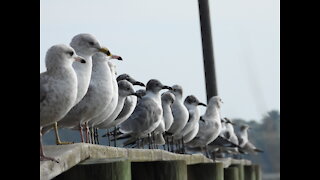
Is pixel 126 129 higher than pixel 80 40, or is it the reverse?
pixel 80 40

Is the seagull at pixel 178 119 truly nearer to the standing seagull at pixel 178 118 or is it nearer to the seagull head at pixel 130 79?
the standing seagull at pixel 178 118

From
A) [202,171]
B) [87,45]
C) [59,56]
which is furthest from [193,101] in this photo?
[59,56]

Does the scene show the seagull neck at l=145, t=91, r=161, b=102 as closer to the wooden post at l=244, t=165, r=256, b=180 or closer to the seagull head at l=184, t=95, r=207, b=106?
the seagull head at l=184, t=95, r=207, b=106

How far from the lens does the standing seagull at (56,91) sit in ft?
13.3

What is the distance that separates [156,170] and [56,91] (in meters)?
2.09

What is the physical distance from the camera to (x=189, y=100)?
14914 millimetres

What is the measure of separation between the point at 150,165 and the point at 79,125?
1.28 metres

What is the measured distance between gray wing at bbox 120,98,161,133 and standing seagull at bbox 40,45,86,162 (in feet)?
19.2

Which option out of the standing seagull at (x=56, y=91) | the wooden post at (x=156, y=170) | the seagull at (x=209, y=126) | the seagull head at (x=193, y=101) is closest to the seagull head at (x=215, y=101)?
the seagull at (x=209, y=126)

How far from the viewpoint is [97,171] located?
14.4ft
